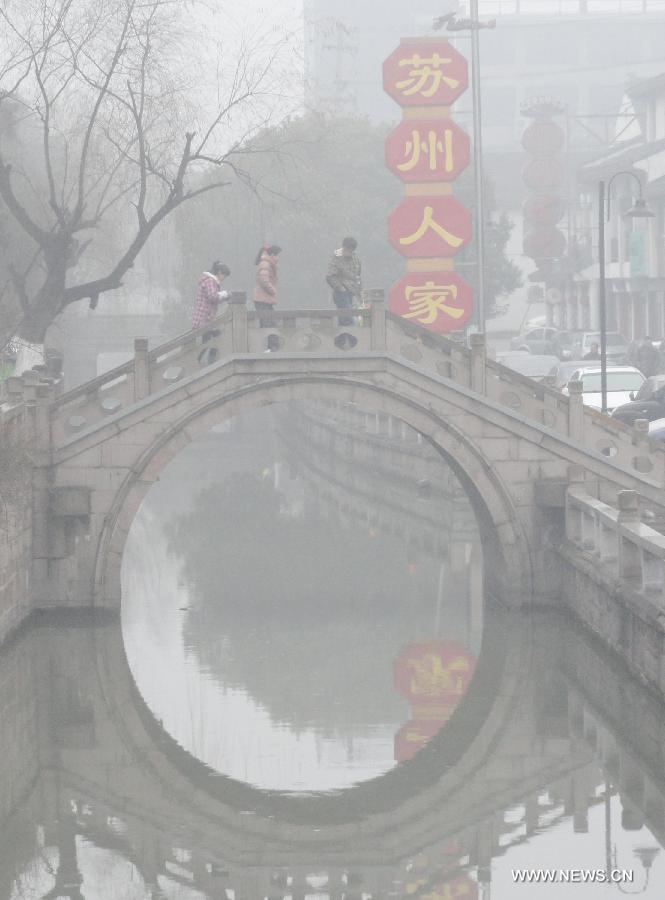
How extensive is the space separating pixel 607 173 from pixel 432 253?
27.1 m

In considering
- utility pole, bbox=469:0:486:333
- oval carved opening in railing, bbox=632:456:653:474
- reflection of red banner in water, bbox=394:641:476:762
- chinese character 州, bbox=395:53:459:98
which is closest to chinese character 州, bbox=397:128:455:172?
chinese character 州, bbox=395:53:459:98

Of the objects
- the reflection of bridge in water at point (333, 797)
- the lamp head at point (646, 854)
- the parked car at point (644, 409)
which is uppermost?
the parked car at point (644, 409)

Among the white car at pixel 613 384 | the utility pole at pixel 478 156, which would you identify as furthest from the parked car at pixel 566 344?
the utility pole at pixel 478 156

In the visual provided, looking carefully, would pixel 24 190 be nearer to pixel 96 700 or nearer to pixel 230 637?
pixel 230 637

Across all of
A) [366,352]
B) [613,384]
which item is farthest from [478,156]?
[366,352]

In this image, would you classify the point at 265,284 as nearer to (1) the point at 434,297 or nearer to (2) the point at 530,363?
(1) the point at 434,297

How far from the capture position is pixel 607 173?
52.1 meters

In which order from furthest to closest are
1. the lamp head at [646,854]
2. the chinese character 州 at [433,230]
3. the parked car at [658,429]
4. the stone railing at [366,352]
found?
1. the chinese character 州 at [433,230]
2. the parked car at [658,429]
3. the stone railing at [366,352]
4. the lamp head at [646,854]

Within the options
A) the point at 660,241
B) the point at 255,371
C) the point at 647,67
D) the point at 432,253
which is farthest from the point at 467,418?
the point at 647,67

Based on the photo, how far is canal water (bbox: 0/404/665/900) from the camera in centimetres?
1124

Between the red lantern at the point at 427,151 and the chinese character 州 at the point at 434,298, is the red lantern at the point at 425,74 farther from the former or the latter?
the chinese character 州 at the point at 434,298

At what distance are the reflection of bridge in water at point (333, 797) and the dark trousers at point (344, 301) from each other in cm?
449

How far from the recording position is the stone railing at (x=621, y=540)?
14492 mm

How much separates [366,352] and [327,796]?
7.06 metres
